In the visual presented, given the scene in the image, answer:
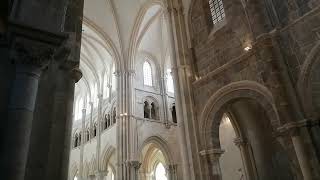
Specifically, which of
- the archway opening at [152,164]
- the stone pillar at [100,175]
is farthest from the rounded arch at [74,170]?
the archway opening at [152,164]

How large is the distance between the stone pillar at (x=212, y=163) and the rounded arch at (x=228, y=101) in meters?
0.26

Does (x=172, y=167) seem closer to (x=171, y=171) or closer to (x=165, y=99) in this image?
(x=171, y=171)

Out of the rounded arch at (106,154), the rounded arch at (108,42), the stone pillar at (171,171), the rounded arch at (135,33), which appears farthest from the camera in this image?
the rounded arch at (106,154)

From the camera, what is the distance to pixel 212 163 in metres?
10.5

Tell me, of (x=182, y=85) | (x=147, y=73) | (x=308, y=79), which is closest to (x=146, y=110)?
(x=147, y=73)

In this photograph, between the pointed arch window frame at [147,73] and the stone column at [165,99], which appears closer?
the stone column at [165,99]

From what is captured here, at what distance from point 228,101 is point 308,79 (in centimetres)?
303

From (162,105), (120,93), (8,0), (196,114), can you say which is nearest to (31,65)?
(8,0)

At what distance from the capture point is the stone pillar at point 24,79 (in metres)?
3.84

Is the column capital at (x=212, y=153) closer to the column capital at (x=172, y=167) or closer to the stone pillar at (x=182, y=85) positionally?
the stone pillar at (x=182, y=85)

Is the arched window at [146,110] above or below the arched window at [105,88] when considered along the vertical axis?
below

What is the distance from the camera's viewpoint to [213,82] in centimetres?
1129

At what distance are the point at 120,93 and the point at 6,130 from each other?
16966mm

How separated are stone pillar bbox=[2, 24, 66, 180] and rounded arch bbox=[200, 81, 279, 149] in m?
6.93
